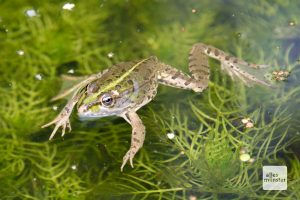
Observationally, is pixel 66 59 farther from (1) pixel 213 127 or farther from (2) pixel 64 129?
(1) pixel 213 127

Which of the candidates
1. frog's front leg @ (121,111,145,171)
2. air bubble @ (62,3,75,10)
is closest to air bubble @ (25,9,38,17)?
air bubble @ (62,3,75,10)

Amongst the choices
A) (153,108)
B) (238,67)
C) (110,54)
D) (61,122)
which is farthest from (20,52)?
(238,67)

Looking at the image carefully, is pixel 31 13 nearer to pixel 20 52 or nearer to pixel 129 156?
pixel 20 52

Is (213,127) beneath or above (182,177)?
above

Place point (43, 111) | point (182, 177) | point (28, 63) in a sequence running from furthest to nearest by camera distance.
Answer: point (28, 63)
point (43, 111)
point (182, 177)

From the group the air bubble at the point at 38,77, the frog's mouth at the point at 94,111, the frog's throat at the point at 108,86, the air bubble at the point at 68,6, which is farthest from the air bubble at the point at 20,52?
the frog's throat at the point at 108,86

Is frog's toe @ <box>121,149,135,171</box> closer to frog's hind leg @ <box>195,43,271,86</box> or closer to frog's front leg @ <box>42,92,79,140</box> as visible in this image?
frog's front leg @ <box>42,92,79,140</box>

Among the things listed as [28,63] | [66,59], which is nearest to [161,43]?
[66,59]
